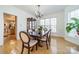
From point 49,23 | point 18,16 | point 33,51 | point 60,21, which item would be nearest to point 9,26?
point 18,16

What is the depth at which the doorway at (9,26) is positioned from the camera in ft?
7.71

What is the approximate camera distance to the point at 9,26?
236 centimetres

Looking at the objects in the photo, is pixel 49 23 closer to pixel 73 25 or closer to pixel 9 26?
pixel 73 25

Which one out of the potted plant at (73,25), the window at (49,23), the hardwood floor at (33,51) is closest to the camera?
the potted plant at (73,25)

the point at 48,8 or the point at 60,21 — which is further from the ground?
the point at 48,8

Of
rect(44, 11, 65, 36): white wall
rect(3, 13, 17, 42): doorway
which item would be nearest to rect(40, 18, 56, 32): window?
rect(44, 11, 65, 36): white wall

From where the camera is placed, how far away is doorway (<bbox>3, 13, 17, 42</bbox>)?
235 centimetres

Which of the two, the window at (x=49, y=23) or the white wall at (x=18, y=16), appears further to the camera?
the window at (x=49, y=23)

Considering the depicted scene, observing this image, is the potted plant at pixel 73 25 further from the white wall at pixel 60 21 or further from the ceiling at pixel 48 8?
the ceiling at pixel 48 8

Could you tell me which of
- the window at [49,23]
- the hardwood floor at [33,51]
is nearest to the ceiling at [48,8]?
the window at [49,23]

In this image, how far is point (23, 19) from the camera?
2.50 m

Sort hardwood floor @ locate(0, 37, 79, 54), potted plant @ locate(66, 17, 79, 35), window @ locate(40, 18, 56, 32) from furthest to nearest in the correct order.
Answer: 1. window @ locate(40, 18, 56, 32)
2. hardwood floor @ locate(0, 37, 79, 54)
3. potted plant @ locate(66, 17, 79, 35)

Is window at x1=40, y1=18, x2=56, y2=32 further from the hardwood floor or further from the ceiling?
the hardwood floor
